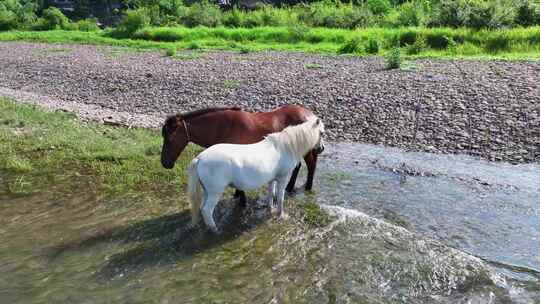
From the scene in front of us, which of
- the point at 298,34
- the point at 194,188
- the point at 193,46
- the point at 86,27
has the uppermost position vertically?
the point at 86,27

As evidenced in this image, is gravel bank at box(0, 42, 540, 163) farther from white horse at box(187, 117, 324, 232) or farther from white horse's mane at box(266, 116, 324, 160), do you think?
white horse at box(187, 117, 324, 232)

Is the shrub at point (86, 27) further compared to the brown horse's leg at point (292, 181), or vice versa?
the shrub at point (86, 27)

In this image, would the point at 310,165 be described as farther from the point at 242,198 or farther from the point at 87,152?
the point at 87,152

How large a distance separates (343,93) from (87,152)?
7618 mm

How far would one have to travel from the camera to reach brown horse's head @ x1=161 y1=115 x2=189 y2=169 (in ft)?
26.1

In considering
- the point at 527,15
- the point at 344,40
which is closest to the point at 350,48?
the point at 344,40

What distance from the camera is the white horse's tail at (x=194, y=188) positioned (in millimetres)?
6766

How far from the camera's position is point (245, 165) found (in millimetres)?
6945

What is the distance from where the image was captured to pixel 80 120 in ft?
45.1

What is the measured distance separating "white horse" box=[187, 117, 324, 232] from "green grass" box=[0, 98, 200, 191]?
2.25m

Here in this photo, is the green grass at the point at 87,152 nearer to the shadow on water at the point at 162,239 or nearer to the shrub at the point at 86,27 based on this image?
the shadow on water at the point at 162,239

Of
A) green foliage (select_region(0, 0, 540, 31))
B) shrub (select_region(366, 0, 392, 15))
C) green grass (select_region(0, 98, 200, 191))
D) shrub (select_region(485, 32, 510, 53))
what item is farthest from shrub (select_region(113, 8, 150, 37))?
green grass (select_region(0, 98, 200, 191))

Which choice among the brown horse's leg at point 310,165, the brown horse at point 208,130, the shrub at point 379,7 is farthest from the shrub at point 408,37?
the brown horse at point 208,130

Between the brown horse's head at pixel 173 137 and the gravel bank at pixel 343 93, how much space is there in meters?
5.40
